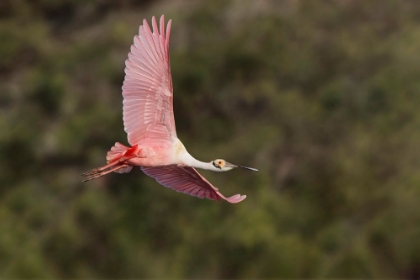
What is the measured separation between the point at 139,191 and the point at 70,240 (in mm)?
1812

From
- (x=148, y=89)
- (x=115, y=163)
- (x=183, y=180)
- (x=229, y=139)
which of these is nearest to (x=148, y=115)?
(x=148, y=89)

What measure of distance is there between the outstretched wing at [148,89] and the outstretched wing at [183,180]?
0.32 metres

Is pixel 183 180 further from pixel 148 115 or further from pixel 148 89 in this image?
pixel 148 89

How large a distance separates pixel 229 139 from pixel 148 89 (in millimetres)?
11905

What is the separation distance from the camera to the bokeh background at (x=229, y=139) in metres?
15.5

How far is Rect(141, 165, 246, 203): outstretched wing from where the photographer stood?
6938mm

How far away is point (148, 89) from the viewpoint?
6.61 meters

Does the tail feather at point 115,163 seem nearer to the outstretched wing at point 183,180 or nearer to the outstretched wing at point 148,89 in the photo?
the outstretched wing at point 148,89

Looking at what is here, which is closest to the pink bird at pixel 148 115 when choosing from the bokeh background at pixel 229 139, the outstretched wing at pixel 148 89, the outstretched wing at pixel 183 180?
the outstretched wing at pixel 148 89

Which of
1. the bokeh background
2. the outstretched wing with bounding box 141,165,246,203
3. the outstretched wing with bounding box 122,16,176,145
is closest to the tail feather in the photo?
the outstretched wing with bounding box 122,16,176,145

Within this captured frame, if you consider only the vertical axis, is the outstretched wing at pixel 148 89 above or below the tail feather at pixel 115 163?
above

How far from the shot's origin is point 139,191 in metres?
17.0

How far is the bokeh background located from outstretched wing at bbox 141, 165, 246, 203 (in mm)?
7590

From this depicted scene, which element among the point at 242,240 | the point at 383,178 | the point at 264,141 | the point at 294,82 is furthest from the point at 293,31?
the point at 242,240
